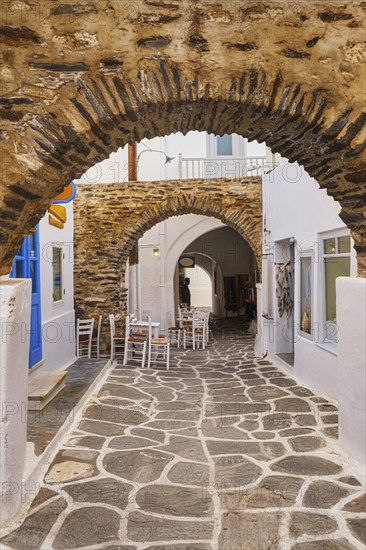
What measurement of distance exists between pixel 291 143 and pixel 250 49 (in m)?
0.71

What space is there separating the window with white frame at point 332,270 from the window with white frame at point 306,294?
39cm

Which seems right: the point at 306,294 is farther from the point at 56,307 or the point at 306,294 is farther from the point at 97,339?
the point at 97,339

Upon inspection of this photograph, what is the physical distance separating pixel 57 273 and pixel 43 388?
2709mm

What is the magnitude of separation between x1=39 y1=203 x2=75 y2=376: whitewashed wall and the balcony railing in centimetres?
401

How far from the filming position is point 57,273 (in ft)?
23.2

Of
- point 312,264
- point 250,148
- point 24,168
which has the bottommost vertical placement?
point 312,264

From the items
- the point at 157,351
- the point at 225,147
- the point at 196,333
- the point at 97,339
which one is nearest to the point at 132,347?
the point at 157,351

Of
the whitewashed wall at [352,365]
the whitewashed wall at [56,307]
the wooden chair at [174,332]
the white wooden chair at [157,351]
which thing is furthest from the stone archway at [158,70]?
the wooden chair at [174,332]

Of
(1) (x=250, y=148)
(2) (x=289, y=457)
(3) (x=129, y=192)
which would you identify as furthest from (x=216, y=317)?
(2) (x=289, y=457)

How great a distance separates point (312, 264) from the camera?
6062mm

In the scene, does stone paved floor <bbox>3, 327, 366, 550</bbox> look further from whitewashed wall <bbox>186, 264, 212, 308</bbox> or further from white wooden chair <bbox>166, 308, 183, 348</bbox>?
whitewashed wall <bbox>186, 264, 212, 308</bbox>

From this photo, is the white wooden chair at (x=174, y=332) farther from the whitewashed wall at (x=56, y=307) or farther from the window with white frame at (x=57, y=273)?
the window with white frame at (x=57, y=273)

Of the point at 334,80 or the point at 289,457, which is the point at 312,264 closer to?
the point at 289,457

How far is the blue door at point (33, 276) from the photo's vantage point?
525 centimetres
